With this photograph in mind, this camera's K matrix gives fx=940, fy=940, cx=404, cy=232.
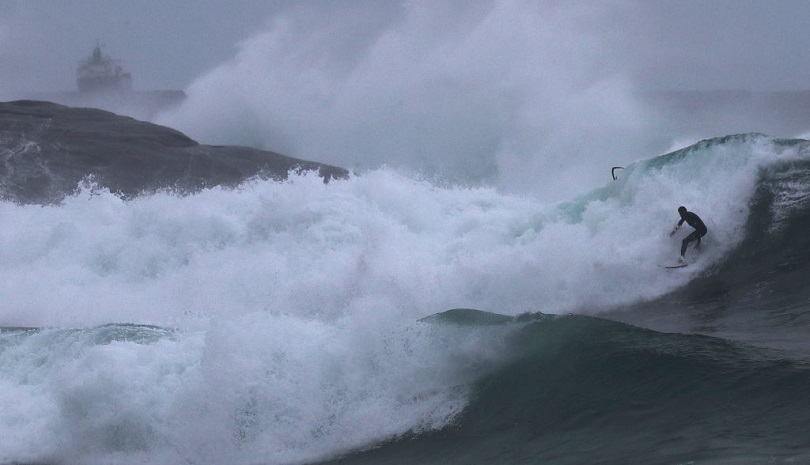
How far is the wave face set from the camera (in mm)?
8484

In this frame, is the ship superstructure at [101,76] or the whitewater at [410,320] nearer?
the whitewater at [410,320]

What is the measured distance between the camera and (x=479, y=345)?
401 inches

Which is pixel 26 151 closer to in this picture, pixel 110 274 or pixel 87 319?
pixel 110 274

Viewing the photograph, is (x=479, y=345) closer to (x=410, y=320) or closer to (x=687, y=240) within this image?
(x=410, y=320)

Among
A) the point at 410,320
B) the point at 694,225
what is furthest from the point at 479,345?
the point at 694,225

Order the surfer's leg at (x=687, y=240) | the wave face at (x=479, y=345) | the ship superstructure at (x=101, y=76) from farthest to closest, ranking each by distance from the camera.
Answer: the ship superstructure at (x=101, y=76) < the surfer's leg at (x=687, y=240) < the wave face at (x=479, y=345)

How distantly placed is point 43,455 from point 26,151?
17.0m

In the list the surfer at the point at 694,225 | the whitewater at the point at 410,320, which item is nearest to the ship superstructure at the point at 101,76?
the whitewater at the point at 410,320

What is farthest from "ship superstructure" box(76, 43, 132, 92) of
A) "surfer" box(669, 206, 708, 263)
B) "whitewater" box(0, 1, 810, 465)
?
"surfer" box(669, 206, 708, 263)

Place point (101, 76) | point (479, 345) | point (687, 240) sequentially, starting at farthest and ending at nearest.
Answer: point (101, 76)
point (687, 240)
point (479, 345)

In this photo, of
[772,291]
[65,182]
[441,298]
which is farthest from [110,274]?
[772,291]

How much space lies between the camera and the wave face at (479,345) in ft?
27.8

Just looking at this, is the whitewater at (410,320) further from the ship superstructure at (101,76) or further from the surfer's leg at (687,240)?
the ship superstructure at (101,76)

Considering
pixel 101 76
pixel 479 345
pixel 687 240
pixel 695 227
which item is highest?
pixel 101 76
